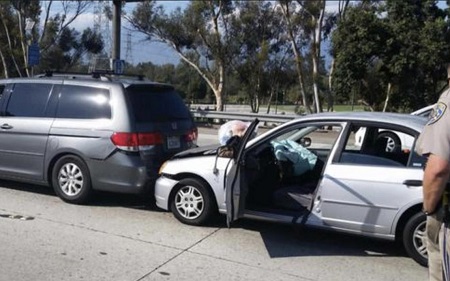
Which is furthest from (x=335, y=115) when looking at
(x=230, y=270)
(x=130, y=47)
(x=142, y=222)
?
(x=130, y=47)

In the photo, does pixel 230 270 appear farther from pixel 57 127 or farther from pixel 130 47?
pixel 130 47

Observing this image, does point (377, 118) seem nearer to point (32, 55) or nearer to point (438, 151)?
point (438, 151)

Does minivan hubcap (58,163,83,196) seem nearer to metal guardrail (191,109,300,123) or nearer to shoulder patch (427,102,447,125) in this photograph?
shoulder patch (427,102,447,125)

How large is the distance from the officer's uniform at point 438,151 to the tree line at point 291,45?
21638 mm

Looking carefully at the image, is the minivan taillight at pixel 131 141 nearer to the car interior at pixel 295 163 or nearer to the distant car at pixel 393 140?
the car interior at pixel 295 163

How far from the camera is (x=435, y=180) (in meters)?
3.00

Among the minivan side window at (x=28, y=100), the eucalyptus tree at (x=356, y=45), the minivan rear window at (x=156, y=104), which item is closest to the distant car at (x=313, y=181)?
the minivan rear window at (x=156, y=104)

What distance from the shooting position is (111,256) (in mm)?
5355

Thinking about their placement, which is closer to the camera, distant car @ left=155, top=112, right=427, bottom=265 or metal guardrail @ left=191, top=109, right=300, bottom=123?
distant car @ left=155, top=112, right=427, bottom=265

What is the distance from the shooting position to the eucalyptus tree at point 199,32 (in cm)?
3531

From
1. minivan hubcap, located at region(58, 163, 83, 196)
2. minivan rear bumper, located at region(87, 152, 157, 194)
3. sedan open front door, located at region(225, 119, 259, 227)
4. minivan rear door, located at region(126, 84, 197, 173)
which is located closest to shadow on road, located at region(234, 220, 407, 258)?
sedan open front door, located at region(225, 119, 259, 227)

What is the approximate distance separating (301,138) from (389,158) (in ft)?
4.93

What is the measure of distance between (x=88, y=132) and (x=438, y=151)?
513 centimetres

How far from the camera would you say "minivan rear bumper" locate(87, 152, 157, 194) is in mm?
7023
